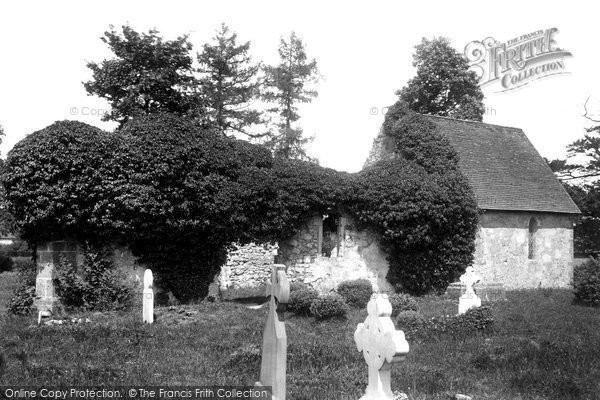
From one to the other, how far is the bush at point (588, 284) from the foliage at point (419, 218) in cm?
430

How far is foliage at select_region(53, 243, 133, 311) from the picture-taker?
17.6 metres

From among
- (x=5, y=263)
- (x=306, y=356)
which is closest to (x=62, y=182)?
(x=306, y=356)

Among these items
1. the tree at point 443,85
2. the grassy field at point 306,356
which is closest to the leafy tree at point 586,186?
the tree at point 443,85

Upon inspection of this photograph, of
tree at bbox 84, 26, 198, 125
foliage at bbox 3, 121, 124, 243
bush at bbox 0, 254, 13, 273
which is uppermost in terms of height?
tree at bbox 84, 26, 198, 125

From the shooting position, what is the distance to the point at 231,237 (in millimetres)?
19469

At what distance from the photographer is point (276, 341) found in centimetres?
773

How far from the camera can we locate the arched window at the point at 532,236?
84.8ft

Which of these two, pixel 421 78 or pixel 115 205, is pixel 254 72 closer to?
pixel 421 78

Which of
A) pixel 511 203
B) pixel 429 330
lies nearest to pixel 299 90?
pixel 511 203

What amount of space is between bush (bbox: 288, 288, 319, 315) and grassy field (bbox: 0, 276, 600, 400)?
50cm

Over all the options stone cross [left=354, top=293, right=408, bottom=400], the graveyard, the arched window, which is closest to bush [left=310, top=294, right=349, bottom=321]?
the graveyard

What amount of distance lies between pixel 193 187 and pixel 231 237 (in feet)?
7.49

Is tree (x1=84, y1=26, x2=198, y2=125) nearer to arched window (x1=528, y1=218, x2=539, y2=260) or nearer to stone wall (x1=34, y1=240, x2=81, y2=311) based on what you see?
stone wall (x1=34, y1=240, x2=81, y2=311)

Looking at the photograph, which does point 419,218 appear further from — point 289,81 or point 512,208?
point 289,81
